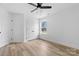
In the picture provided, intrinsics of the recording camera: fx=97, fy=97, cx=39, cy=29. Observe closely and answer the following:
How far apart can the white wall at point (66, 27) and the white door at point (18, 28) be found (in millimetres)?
2287

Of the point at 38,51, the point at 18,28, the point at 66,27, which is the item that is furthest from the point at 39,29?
the point at 38,51

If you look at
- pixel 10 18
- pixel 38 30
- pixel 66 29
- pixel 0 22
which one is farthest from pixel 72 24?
pixel 38 30

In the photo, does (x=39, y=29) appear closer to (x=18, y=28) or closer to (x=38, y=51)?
(x=18, y=28)

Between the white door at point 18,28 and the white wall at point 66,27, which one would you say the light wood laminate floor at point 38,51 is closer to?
the white wall at point 66,27

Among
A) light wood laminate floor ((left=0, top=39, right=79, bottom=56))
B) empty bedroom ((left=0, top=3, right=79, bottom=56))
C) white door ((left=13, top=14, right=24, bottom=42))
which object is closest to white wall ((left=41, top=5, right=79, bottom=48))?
empty bedroom ((left=0, top=3, right=79, bottom=56))

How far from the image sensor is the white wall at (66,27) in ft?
16.2

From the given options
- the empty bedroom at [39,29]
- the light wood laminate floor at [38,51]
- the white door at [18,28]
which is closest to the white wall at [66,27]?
the empty bedroom at [39,29]

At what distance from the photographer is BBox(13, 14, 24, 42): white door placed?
24.1 ft

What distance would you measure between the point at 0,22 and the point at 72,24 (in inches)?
152

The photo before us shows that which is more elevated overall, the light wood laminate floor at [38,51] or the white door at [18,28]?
the white door at [18,28]

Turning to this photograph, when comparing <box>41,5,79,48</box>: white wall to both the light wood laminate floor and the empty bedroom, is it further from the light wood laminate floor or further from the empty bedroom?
the light wood laminate floor

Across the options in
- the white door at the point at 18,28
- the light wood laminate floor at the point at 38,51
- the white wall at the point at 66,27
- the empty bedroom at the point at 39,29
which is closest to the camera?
the light wood laminate floor at the point at 38,51

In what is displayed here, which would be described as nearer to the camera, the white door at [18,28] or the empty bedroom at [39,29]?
the empty bedroom at [39,29]

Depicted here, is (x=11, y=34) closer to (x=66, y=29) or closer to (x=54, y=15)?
(x=54, y=15)
